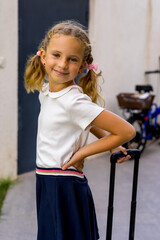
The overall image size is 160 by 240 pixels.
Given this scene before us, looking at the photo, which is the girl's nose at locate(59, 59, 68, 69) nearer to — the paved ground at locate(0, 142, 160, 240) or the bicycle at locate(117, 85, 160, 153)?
the paved ground at locate(0, 142, 160, 240)

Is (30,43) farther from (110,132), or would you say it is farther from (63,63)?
(110,132)

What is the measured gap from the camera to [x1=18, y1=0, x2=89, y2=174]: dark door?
12.2ft

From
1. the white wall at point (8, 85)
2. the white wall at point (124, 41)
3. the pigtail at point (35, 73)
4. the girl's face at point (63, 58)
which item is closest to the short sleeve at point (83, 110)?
the girl's face at point (63, 58)

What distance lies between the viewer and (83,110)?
142 cm

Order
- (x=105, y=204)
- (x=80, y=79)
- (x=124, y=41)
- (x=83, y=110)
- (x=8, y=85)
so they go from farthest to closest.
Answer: (x=124, y=41) < (x=8, y=85) < (x=105, y=204) < (x=80, y=79) < (x=83, y=110)

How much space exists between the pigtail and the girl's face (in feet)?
0.77

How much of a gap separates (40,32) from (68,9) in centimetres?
61

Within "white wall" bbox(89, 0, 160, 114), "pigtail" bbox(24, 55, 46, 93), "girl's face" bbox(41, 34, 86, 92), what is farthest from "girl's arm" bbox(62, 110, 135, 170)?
"white wall" bbox(89, 0, 160, 114)

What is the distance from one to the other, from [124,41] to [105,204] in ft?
10.6

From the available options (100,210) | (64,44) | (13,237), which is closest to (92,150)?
(64,44)

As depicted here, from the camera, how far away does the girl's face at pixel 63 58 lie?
1.46 m

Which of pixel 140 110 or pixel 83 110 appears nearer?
pixel 83 110

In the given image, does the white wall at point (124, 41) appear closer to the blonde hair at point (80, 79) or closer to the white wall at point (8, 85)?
the white wall at point (8, 85)

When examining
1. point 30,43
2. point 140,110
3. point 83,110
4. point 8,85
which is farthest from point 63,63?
point 140,110
